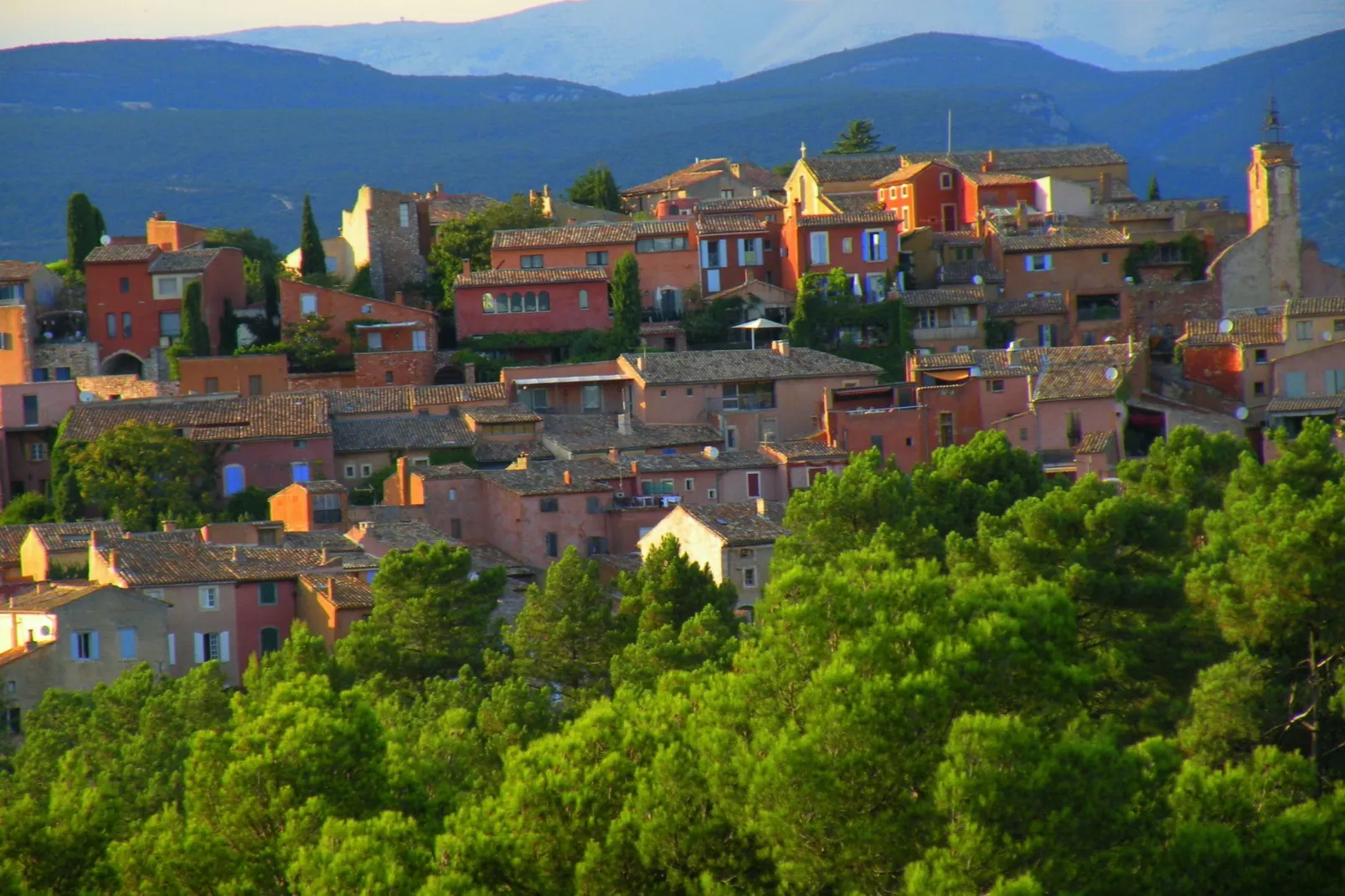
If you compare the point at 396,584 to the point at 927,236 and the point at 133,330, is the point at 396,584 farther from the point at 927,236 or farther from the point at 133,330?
the point at 927,236

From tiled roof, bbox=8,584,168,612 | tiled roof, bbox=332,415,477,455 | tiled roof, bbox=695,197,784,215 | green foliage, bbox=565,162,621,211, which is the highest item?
green foliage, bbox=565,162,621,211

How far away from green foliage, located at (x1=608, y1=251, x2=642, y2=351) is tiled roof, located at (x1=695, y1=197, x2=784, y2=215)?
214 inches

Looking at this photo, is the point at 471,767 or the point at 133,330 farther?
the point at 133,330

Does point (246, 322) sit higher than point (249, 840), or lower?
higher

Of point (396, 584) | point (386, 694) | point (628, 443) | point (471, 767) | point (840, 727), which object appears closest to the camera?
point (840, 727)

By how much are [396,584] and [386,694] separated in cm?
440

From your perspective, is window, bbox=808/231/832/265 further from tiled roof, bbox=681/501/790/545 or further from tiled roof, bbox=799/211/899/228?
tiled roof, bbox=681/501/790/545

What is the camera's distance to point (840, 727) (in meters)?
28.6

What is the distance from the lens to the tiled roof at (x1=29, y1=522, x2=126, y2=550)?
173 ft

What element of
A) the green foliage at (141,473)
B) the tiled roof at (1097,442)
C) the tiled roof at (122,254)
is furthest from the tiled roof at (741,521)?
the tiled roof at (122,254)

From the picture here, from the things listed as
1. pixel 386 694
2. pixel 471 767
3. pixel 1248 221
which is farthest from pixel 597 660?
pixel 1248 221

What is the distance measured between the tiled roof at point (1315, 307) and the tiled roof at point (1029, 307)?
684cm

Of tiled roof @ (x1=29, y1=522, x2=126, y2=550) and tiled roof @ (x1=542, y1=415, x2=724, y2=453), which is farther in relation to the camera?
tiled roof @ (x1=542, y1=415, x2=724, y2=453)

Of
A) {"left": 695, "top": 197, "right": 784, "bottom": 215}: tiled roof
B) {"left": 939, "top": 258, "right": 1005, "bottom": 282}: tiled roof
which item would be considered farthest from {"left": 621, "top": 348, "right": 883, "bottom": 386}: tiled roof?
{"left": 695, "top": 197, "right": 784, "bottom": 215}: tiled roof
